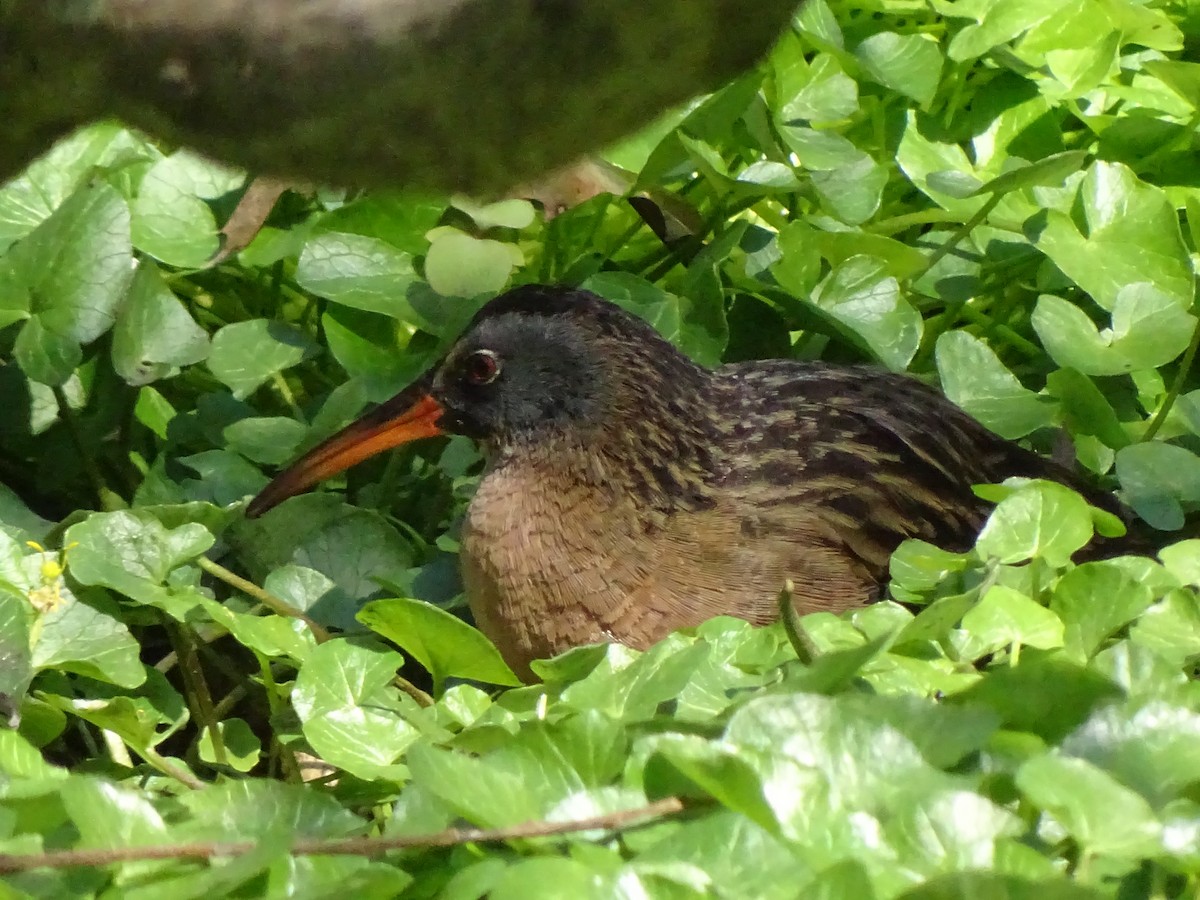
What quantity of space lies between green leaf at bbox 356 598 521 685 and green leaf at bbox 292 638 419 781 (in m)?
0.03

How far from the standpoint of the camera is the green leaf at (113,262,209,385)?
1.76 m

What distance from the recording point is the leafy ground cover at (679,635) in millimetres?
875

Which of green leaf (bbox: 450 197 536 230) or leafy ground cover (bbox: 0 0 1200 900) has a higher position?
green leaf (bbox: 450 197 536 230)

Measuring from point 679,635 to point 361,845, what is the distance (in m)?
0.46

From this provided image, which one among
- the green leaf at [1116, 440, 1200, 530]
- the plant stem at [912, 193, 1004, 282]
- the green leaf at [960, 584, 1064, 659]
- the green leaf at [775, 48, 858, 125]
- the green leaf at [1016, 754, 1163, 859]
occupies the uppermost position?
the green leaf at [775, 48, 858, 125]

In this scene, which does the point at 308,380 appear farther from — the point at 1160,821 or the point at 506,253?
the point at 1160,821

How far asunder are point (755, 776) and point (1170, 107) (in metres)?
1.91

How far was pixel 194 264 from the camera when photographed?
1.96 m

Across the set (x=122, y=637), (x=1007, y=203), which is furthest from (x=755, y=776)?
(x=1007, y=203)

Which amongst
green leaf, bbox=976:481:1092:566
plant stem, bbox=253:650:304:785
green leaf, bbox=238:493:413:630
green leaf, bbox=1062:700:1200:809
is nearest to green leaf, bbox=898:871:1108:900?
green leaf, bbox=1062:700:1200:809

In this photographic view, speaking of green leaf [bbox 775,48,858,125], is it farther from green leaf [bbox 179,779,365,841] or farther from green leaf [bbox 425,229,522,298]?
green leaf [bbox 179,779,365,841]

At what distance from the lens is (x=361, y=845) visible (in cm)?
A: 88

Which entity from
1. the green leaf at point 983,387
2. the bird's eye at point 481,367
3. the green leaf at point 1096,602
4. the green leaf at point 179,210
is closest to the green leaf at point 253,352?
the green leaf at point 179,210

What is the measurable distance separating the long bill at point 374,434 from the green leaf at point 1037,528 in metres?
0.77
